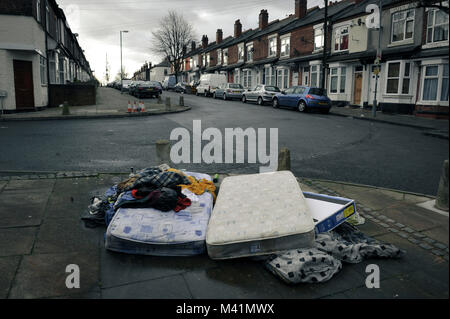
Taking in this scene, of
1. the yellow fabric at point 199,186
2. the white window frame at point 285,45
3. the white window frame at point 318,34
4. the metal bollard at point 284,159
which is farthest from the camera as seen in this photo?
the white window frame at point 285,45

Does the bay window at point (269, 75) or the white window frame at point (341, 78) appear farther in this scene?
the bay window at point (269, 75)

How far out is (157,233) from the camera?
12.2ft

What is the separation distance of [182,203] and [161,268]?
0.89m

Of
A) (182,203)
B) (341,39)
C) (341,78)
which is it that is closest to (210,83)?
(341,39)

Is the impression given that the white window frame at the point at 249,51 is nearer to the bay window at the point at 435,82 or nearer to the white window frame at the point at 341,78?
the white window frame at the point at 341,78

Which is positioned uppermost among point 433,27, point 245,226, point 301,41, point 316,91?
point 301,41

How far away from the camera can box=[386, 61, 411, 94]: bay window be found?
68.6 feet

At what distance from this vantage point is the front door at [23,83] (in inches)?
724

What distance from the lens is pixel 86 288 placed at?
10.2 ft

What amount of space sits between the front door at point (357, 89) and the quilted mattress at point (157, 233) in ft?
77.4

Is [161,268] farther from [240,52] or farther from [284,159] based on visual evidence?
[240,52]

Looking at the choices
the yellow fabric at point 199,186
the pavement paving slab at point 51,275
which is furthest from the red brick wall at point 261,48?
the pavement paving slab at point 51,275

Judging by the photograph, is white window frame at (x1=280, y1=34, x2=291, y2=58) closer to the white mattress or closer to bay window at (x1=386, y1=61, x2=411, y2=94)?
bay window at (x1=386, y1=61, x2=411, y2=94)

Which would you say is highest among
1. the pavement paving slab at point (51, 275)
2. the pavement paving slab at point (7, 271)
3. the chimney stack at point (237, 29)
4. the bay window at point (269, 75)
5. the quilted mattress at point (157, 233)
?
the chimney stack at point (237, 29)
